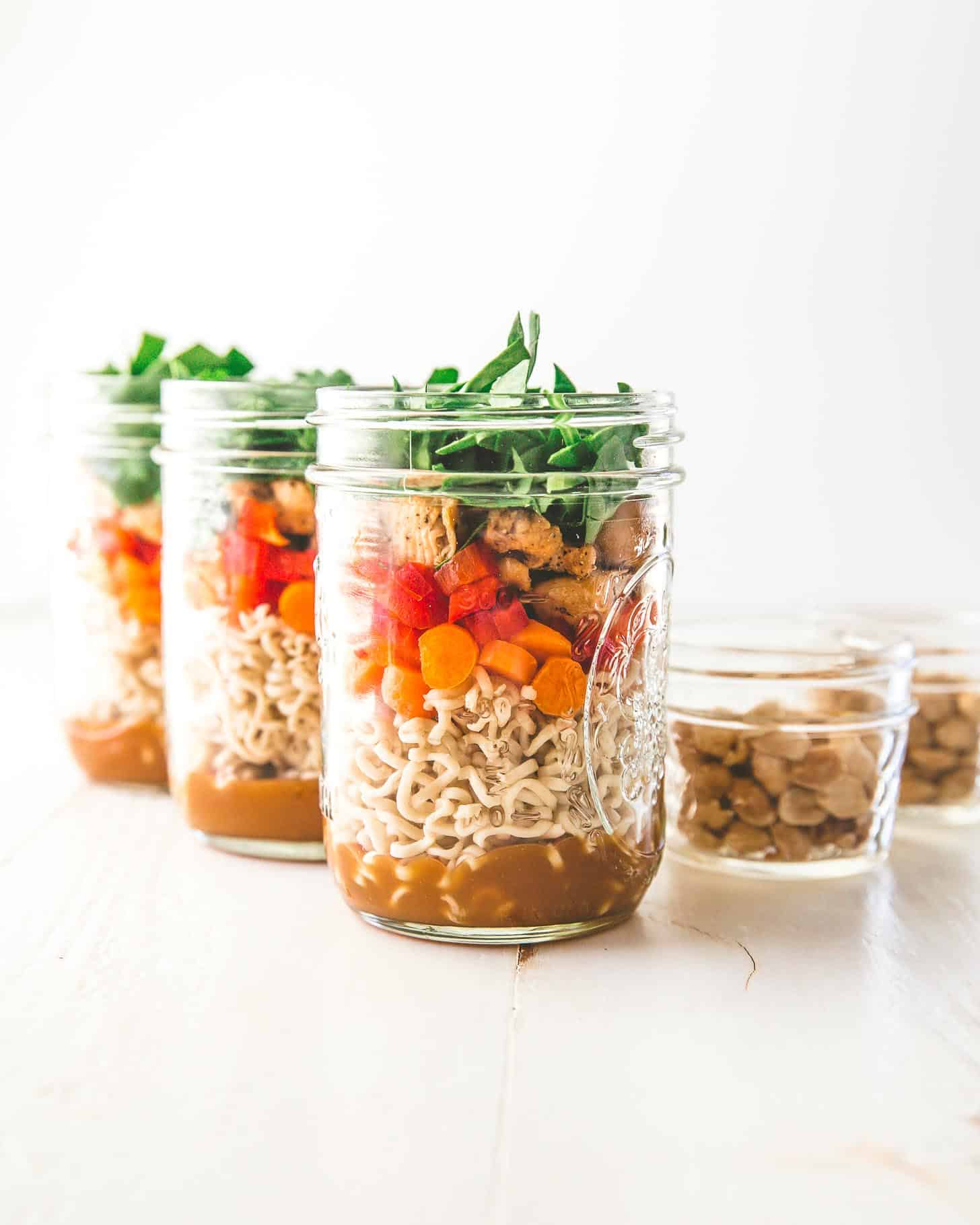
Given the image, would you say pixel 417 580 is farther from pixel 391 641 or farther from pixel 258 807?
pixel 258 807

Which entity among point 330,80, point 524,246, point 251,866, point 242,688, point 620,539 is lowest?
point 251,866

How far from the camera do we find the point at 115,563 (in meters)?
1.33

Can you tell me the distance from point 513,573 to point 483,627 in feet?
0.13

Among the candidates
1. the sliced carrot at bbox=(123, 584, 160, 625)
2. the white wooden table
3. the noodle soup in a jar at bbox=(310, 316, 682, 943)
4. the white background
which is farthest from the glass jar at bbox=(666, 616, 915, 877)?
the white background

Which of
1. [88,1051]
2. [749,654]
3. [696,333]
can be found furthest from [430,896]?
[696,333]

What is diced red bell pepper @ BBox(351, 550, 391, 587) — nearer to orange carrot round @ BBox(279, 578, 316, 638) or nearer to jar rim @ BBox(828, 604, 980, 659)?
orange carrot round @ BBox(279, 578, 316, 638)

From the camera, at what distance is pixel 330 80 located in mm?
2191

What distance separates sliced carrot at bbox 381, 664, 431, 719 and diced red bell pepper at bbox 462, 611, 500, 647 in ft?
0.16

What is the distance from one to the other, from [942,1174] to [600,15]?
1770mm

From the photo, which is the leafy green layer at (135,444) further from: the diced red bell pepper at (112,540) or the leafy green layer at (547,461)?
the leafy green layer at (547,461)

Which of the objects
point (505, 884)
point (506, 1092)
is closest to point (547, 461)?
point (505, 884)

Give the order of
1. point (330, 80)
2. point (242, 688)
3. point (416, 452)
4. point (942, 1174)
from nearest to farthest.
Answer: point (942, 1174)
point (416, 452)
point (242, 688)
point (330, 80)

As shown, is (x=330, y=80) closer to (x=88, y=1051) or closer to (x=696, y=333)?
(x=696, y=333)

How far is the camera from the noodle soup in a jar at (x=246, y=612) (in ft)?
3.78
